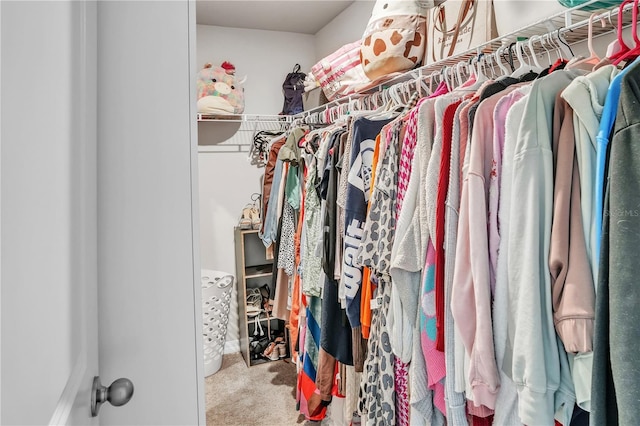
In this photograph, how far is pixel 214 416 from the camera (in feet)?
7.16

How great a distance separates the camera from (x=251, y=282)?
3.17m

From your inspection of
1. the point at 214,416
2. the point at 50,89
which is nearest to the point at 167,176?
the point at 50,89

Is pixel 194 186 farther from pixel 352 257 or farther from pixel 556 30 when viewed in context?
pixel 556 30

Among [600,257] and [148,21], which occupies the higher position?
[148,21]

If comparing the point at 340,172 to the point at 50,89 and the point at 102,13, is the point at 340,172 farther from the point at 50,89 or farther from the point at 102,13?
the point at 50,89

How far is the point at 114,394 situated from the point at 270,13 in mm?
2917

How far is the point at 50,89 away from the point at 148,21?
9.6 inches

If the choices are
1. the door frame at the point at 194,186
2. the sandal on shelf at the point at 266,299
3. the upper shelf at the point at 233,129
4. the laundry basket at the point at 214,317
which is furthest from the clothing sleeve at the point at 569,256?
the upper shelf at the point at 233,129

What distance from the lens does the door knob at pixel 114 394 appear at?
0.52 meters

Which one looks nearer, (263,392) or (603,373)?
(603,373)

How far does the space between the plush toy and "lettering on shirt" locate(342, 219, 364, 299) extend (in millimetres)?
1740

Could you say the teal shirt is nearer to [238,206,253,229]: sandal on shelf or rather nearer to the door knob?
the door knob

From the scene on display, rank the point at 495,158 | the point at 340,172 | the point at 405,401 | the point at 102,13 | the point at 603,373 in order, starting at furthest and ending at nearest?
the point at 340,172 < the point at 405,401 < the point at 495,158 < the point at 603,373 < the point at 102,13

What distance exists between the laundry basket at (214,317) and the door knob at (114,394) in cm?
206
